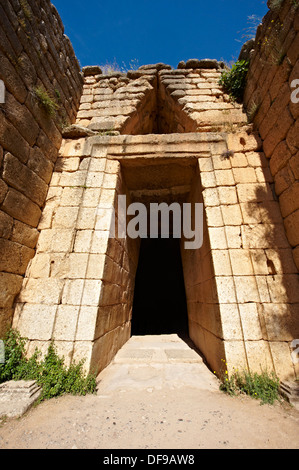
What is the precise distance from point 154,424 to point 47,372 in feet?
4.90

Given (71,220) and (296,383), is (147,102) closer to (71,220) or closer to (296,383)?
(71,220)

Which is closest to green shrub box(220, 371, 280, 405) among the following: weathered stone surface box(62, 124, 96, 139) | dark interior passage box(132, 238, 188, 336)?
weathered stone surface box(62, 124, 96, 139)

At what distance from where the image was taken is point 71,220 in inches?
135

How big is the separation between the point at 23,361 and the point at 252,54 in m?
7.09

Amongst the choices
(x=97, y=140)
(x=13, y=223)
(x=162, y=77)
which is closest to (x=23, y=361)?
(x=13, y=223)

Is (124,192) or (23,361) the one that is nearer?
(23,361)

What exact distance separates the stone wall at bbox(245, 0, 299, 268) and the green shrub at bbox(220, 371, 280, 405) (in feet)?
5.51

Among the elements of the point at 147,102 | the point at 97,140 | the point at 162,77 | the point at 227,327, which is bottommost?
the point at 227,327

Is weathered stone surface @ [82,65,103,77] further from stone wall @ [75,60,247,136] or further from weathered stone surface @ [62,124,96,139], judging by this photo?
weathered stone surface @ [62,124,96,139]

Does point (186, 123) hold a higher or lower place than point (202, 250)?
higher

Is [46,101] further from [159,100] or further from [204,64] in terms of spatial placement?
[204,64]

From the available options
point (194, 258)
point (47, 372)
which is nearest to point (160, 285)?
point (194, 258)

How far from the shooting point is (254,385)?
2381 mm

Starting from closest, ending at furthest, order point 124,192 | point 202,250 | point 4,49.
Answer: point 4,49
point 202,250
point 124,192
